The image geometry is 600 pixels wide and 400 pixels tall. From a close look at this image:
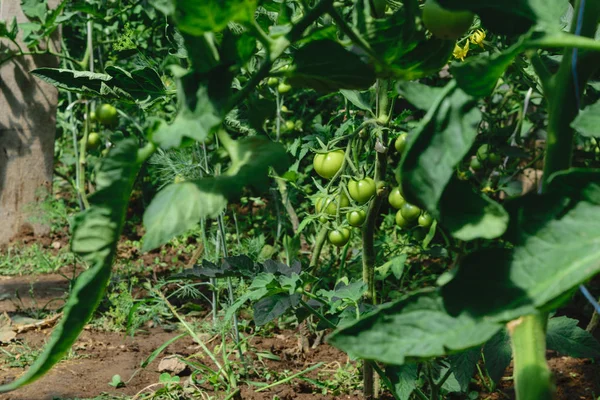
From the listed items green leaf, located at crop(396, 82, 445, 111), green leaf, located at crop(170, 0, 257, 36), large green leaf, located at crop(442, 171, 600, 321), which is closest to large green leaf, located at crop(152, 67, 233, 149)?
green leaf, located at crop(170, 0, 257, 36)

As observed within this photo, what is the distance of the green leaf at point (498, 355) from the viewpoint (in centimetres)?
130

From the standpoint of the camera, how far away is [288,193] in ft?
8.38

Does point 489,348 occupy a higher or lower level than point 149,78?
lower

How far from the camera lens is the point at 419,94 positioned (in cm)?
71

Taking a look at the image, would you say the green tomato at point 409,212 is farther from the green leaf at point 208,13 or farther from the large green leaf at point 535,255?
the green leaf at point 208,13

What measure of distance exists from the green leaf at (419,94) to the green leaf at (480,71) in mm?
34

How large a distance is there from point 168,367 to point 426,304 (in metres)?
1.63

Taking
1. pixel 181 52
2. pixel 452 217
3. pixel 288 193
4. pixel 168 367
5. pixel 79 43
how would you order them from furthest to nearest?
pixel 79 43 → pixel 288 193 → pixel 168 367 → pixel 181 52 → pixel 452 217

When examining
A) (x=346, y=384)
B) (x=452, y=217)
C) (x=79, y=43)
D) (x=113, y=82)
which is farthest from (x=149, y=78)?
(x=79, y=43)

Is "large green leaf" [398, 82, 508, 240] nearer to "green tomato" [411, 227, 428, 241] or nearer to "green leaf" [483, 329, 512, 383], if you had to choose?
"green leaf" [483, 329, 512, 383]

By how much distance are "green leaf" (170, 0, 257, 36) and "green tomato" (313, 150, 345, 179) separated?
3.34ft

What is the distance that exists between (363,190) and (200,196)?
915 mm

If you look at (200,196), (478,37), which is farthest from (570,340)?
(200,196)

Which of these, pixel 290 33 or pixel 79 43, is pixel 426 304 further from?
pixel 79 43
